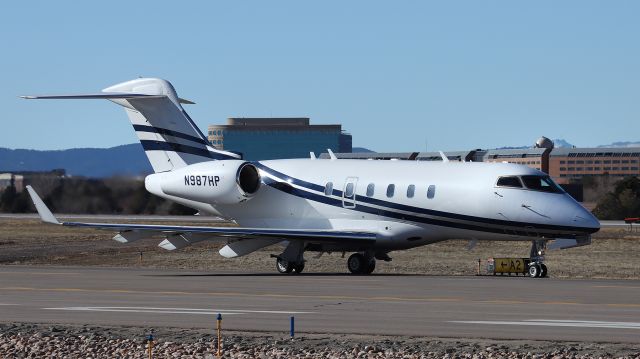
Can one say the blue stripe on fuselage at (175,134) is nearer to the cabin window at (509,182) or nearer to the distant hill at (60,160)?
the cabin window at (509,182)

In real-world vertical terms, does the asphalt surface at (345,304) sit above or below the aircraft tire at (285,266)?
below

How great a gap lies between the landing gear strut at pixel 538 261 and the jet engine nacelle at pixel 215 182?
31.3ft

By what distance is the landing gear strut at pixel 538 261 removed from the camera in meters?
35.0

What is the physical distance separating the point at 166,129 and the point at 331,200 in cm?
691

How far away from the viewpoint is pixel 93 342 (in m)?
20.0

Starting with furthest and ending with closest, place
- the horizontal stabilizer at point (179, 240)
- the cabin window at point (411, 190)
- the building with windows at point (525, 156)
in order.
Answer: the building with windows at point (525, 156)
the cabin window at point (411, 190)
the horizontal stabilizer at point (179, 240)

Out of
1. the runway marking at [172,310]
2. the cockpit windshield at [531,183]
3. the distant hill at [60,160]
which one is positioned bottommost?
the runway marking at [172,310]

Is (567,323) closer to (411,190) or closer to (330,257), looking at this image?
(411,190)

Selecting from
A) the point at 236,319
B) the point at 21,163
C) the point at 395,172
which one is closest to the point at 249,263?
the point at 395,172

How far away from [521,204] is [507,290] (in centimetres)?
598

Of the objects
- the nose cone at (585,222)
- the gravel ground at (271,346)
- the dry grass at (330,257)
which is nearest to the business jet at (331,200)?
the nose cone at (585,222)

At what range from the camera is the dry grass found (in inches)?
1665

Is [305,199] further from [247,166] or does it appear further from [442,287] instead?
[442,287]

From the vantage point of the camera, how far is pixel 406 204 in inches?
1441
